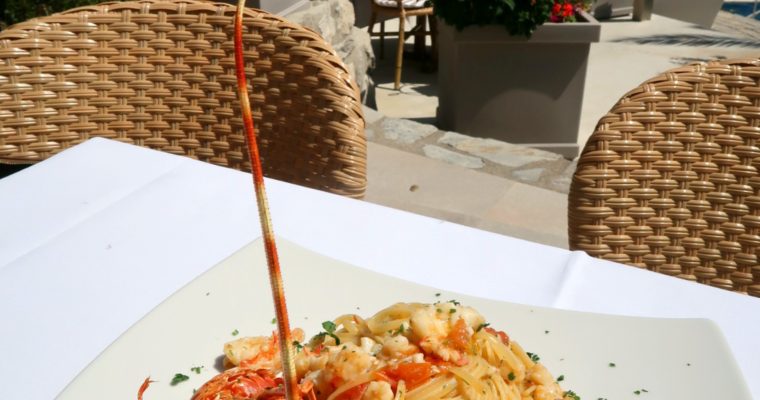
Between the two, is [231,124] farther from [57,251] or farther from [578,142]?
[578,142]

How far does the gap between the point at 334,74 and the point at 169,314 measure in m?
0.90

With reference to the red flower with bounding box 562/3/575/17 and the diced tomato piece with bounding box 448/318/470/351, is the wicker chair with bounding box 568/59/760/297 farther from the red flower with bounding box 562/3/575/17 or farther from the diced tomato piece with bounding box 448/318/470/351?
the red flower with bounding box 562/3/575/17

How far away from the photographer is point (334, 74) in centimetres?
176

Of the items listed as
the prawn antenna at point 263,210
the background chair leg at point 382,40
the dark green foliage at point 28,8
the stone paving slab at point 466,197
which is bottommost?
the stone paving slab at point 466,197

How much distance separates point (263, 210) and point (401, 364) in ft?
1.05

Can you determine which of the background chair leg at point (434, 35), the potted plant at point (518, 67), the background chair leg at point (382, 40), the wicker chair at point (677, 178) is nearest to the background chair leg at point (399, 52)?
the background chair leg at point (434, 35)

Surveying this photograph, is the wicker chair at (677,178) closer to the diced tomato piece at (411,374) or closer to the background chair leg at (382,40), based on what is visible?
the diced tomato piece at (411,374)

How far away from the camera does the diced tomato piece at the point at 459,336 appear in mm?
799

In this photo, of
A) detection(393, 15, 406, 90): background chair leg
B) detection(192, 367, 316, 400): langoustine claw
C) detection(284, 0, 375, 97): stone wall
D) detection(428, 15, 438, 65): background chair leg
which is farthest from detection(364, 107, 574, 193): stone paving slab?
detection(192, 367, 316, 400): langoustine claw

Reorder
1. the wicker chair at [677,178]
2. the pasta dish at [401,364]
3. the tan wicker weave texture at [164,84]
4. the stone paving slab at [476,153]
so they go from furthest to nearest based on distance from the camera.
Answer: the stone paving slab at [476,153] → the tan wicker weave texture at [164,84] → the wicker chair at [677,178] → the pasta dish at [401,364]

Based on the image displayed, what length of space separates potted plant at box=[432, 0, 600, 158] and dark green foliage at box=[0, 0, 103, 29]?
2213 mm

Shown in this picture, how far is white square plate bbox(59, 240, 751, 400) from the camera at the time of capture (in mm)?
902

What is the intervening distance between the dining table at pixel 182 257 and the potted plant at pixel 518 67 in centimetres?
334

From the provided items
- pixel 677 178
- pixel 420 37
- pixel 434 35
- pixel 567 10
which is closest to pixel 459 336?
pixel 677 178
